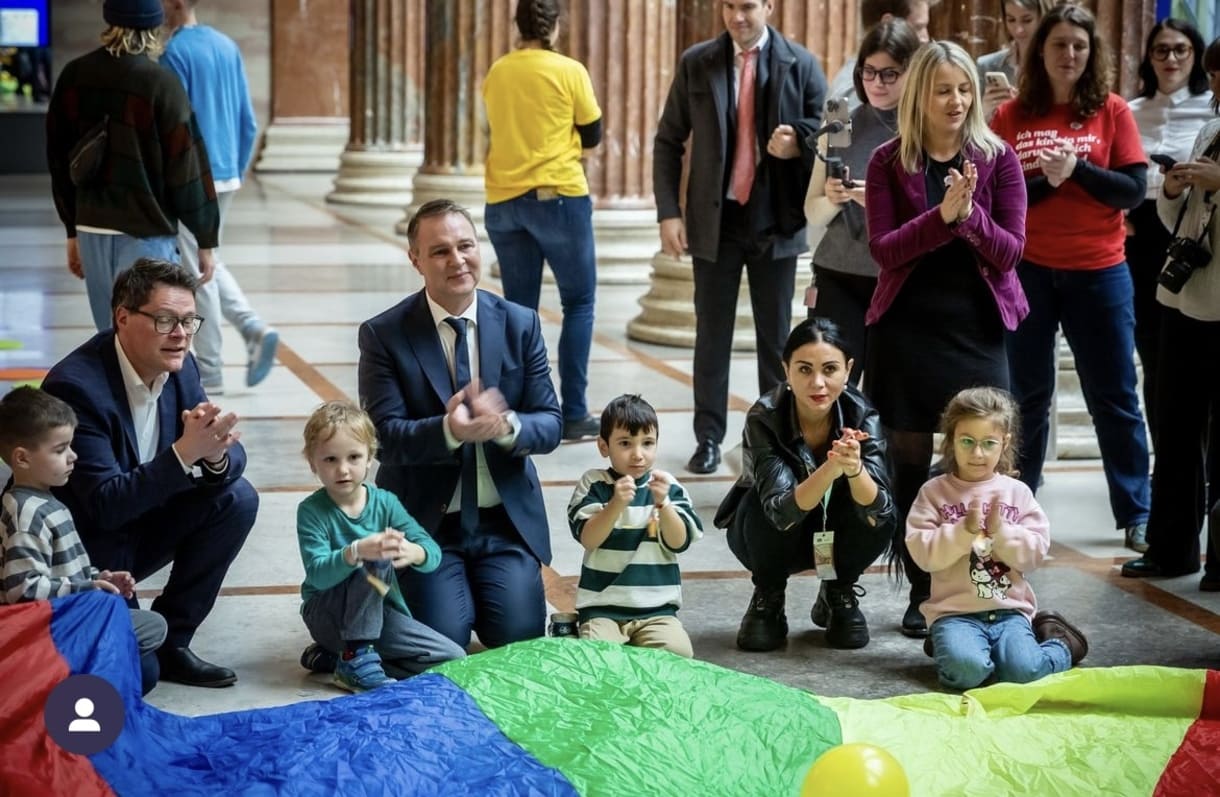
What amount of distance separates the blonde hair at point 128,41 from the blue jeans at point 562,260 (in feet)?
5.94

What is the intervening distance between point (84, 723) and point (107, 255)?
156 inches

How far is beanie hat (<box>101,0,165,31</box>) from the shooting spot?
7.38m

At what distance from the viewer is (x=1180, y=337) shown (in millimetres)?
6254

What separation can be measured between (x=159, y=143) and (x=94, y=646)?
379cm

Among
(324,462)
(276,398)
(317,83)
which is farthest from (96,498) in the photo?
(317,83)

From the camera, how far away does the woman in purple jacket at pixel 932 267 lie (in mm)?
5719

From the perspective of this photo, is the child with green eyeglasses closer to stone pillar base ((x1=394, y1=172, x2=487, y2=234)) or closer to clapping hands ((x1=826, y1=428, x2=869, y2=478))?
clapping hands ((x1=826, y1=428, x2=869, y2=478))

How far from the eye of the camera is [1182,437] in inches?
247

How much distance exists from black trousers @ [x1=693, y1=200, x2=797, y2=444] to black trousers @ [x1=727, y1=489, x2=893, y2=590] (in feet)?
7.07

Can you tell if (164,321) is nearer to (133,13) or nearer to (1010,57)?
(133,13)

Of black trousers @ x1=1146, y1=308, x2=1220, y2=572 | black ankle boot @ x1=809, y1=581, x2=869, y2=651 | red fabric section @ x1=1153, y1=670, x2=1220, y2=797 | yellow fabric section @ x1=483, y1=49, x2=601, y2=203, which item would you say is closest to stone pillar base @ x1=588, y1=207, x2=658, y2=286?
yellow fabric section @ x1=483, y1=49, x2=601, y2=203

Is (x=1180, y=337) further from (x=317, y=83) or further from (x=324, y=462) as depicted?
(x=317, y=83)

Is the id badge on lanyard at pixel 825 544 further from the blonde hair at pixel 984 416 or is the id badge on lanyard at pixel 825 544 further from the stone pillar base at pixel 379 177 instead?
the stone pillar base at pixel 379 177

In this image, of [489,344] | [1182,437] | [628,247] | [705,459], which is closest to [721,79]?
[705,459]
